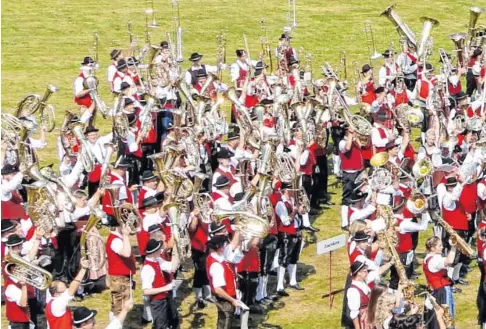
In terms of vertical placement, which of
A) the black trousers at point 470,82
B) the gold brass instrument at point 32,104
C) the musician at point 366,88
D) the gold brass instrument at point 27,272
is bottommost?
the black trousers at point 470,82

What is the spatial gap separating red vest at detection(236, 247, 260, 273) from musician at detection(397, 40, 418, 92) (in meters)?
11.4

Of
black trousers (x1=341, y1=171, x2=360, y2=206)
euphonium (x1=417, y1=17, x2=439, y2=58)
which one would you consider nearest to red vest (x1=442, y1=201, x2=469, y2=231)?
black trousers (x1=341, y1=171, x2=360, y2=206)

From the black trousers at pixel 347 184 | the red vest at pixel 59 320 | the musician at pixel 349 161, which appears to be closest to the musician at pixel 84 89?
the musician at pixel 349 161

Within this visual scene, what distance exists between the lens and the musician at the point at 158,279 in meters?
14.8

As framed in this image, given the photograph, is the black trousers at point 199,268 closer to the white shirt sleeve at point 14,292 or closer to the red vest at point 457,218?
the white shirt sleeve at point 14,292

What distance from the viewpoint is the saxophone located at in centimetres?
1398

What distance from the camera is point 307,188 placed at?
2089 cm

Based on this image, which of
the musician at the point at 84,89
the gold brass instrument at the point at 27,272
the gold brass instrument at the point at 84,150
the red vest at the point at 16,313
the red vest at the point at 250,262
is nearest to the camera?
the gold brass instrument at the point at 27,272

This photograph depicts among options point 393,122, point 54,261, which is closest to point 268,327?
point 54,261

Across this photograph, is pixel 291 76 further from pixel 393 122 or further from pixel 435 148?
pixel 435 148

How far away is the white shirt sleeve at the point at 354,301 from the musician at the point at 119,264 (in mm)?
2970

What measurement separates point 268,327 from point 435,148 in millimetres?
4851

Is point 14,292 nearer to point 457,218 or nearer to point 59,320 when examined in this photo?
point 59,320

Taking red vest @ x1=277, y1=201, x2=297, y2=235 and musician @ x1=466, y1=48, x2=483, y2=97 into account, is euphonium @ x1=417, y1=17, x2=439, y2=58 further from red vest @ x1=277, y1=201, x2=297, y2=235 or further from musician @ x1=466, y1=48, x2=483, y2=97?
red vest @ x1=277, y1=201, x2=297, y2=235
